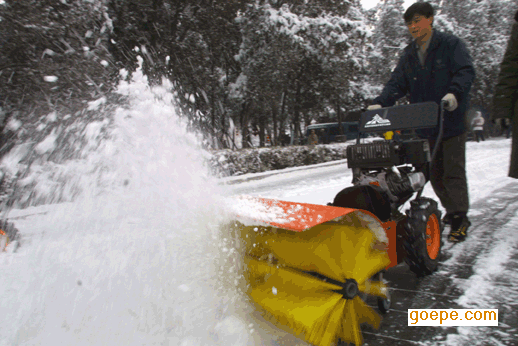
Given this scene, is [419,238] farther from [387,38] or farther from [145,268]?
[387,38]

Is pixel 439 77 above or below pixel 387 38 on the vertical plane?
below

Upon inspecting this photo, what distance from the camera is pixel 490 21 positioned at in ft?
104

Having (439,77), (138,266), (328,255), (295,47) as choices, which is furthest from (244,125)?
(328,255)

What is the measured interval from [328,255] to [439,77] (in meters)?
2.35

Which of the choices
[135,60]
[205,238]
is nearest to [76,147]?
[135,60]

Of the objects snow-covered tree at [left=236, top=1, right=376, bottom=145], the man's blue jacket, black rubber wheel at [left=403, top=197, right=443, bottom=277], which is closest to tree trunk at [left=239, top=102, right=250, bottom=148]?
snow-covered tree at [left=236, top=1, right=376, bottom=145]

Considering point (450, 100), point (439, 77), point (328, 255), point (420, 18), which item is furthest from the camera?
point (439, 77)

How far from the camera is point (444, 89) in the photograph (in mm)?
3475

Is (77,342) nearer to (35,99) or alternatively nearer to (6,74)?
(35,99)

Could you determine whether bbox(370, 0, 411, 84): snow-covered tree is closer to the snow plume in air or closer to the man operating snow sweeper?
the man operating snow sweeper

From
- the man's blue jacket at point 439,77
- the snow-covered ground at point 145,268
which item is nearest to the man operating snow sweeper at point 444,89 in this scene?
the man's blue jacket at point 439,77

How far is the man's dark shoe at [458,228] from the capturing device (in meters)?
3.51

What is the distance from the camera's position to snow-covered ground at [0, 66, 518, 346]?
7.00ft

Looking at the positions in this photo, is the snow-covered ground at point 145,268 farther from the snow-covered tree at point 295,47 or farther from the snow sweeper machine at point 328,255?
the snow-covered tree at point 295,47
